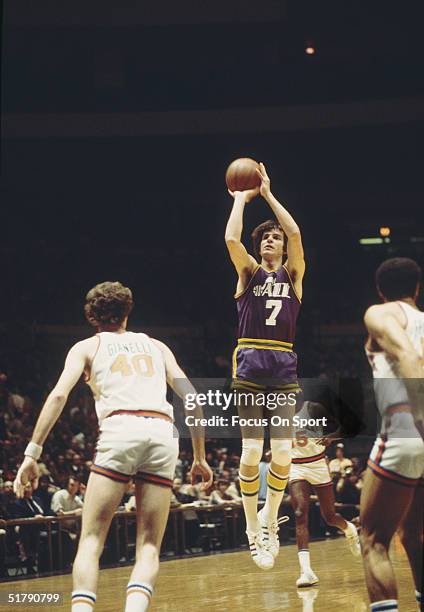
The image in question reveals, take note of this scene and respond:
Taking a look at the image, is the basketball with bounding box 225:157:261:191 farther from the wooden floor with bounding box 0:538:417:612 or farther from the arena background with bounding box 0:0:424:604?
the arena background with bounding box 0:0:424:604

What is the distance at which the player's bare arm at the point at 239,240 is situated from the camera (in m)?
7.07

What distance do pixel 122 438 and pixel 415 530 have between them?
1.50 m

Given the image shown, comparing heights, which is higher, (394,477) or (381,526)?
(394,477)

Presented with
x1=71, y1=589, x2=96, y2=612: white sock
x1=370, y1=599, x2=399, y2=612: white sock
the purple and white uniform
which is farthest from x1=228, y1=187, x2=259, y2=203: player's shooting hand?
x1=370, y1=599, x2=399, y2=612: white sock

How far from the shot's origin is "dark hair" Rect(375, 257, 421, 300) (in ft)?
15.6

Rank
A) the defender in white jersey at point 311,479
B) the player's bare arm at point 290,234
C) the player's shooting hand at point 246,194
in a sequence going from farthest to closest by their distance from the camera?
1. the defender in white jersey at point 311,479
2. the player's shooting hand at point 246,194
3. the player's bare arm at point 290,234

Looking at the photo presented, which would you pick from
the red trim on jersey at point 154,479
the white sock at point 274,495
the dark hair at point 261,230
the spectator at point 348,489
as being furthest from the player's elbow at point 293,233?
the spectator at point 348,489

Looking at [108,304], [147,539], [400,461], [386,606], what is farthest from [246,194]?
[386,606]

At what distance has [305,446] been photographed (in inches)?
330

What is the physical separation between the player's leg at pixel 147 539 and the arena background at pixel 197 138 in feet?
40.8

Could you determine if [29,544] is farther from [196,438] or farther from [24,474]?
[24,474]

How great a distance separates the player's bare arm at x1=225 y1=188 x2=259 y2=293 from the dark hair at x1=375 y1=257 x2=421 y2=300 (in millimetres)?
2361

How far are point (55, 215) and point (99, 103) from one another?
7.33 feet

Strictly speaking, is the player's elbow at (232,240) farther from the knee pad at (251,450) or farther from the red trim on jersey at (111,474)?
the red trim on jersey at (111,474)
